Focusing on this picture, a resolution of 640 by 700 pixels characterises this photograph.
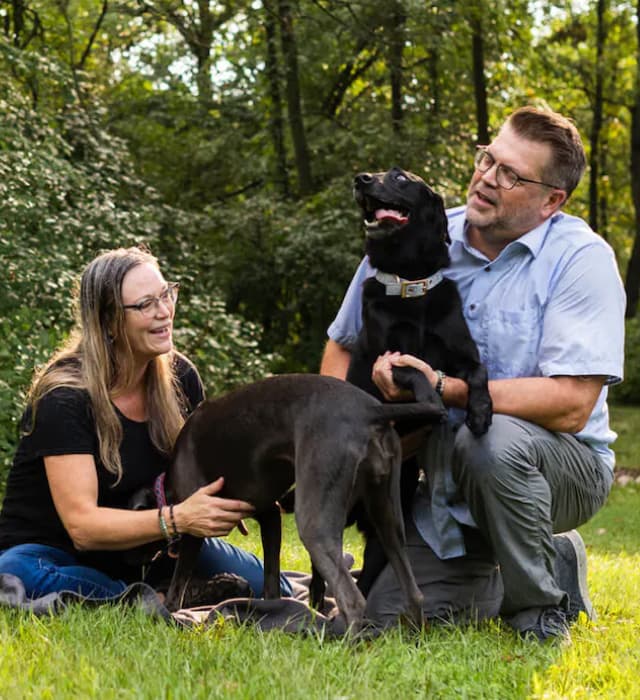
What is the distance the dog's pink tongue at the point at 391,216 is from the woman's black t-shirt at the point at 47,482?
4.14ft

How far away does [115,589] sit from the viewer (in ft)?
13.4

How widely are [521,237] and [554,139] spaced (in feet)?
1.33

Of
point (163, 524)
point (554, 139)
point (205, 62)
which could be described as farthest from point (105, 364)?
point (205, 62)

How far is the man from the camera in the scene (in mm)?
3770

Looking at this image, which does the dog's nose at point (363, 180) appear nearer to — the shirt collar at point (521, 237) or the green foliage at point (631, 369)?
the shirt collar at point (521, 237)

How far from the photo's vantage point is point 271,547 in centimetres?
406

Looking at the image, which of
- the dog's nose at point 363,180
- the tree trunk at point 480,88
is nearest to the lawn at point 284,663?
the dog's nose at point 363,180

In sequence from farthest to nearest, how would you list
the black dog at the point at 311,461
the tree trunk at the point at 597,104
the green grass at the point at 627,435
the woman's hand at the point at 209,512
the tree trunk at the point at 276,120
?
the tree trunk at the point at 597,104 → the tree trunk at the point at 276,120 → the green grass at the point at 627,435 → the woman's hand at the point at 209,512 → the black dog at the point at 311,461

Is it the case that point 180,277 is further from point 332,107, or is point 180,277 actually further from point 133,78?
point 133,78

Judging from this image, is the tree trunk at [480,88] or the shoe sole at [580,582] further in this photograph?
the tree trunk at [480,88]

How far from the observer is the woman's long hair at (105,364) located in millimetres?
3992

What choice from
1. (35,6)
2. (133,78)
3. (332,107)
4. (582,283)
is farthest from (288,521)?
(133,78)

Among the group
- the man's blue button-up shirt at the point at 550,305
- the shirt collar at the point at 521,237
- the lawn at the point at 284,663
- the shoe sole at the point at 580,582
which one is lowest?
the shoe sole at the point at 580,582

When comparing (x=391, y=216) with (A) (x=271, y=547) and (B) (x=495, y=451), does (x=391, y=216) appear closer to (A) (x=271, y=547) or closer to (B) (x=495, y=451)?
(B) (x=495, y=451)
